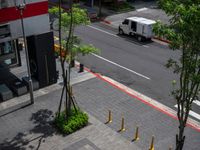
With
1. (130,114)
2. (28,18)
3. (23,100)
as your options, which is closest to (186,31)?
(130,114)

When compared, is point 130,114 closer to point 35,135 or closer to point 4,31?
point 35,135

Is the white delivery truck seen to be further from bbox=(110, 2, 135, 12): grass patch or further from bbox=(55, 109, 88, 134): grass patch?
bbox=(55, 109, 88, 134): grass patch

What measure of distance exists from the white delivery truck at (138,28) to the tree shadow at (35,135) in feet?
59.5

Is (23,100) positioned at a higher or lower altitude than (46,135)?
higher

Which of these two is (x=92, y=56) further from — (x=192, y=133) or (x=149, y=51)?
(x=192, y=133)

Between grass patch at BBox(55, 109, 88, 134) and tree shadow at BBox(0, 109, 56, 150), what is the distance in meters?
0.67

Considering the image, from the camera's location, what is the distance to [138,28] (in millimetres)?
37062

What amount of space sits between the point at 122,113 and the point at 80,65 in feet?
24.0

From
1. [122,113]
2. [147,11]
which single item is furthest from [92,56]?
[147,11]

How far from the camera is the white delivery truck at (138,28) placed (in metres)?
36.2

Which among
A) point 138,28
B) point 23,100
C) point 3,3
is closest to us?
point 3,3

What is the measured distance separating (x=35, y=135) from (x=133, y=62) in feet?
46.9

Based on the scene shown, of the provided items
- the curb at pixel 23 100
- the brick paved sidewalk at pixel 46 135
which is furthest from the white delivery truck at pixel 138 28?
the brick paved sidewalk at pixel 46 135

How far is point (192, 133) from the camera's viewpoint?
20.9 meters
